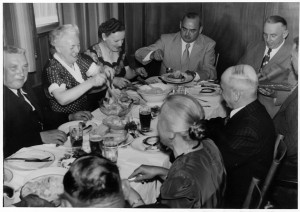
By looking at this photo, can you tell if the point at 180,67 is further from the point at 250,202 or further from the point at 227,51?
the point at 250,202

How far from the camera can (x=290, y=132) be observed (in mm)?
2027

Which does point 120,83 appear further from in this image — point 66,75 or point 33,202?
point 33,202

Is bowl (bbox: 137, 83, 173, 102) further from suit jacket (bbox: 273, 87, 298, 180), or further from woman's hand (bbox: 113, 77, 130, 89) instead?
suit jacket (bbox: 273, 87, 298, 180)

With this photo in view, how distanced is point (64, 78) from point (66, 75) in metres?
0.03

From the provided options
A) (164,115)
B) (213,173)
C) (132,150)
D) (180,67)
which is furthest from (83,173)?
(180,67)

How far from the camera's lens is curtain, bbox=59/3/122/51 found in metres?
2.87

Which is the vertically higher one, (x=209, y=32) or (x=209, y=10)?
(x=209, y=10)

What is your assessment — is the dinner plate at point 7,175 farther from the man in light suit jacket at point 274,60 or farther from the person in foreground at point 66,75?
the man in light suit jacket at point 274,60

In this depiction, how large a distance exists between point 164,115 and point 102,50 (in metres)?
1.61

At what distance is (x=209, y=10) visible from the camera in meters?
4.12

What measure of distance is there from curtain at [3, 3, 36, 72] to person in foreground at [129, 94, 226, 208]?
1516 millimetres

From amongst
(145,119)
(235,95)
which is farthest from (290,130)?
(145,119)

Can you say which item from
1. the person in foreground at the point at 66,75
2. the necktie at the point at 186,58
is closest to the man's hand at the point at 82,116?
the person in foreground at the point at 66,75

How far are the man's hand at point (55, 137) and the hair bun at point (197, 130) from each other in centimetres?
75
